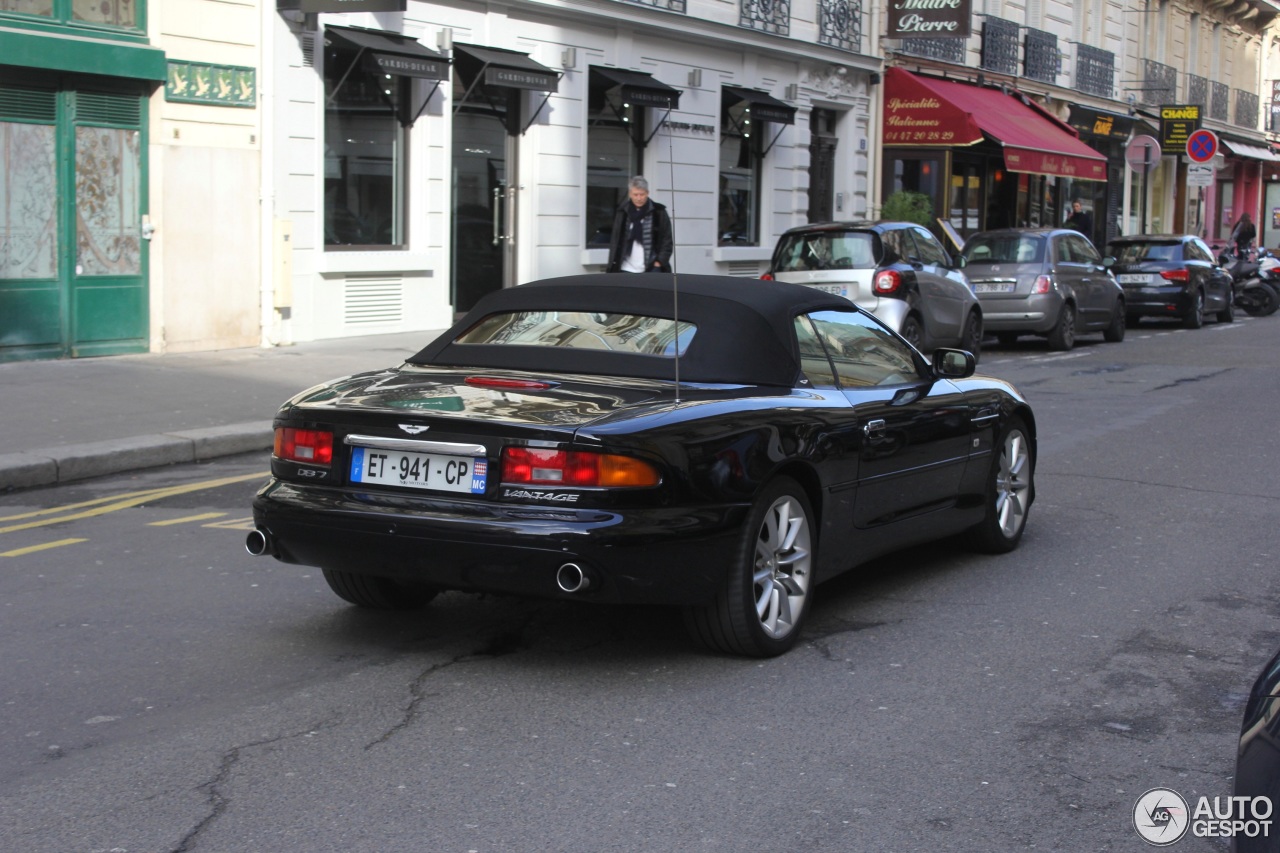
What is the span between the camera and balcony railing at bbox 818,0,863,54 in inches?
1075

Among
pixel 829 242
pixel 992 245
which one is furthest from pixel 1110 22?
pixel 829 242

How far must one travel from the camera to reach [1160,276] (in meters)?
25.2

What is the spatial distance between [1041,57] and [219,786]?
35.4 m

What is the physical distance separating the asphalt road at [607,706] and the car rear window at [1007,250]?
12665 millimetres

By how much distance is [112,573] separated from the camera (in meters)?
6.95

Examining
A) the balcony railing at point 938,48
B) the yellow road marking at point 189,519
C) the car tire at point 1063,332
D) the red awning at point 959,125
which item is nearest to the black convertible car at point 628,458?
the yellow road marking at point 189,519

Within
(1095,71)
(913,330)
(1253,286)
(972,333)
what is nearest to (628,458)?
(913,330)

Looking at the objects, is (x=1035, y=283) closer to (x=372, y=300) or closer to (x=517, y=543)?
(x=372, y=300)

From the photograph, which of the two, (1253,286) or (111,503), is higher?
(1253,286)

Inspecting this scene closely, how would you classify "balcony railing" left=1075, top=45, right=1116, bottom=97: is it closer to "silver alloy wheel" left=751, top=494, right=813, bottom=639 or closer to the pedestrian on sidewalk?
the pedestrian on sidewalk

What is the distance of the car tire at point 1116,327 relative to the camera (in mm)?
21984

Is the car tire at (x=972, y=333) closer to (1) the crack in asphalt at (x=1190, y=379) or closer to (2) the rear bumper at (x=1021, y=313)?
(2) the rear bumper at (x=1021, y=313)

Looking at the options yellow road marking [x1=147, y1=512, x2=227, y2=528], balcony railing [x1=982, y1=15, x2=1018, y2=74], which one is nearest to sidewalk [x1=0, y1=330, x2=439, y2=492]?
yellow road marking [x1=147, y1=512, x2=227, y2=528]

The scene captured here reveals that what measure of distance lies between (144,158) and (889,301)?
25.1ft
